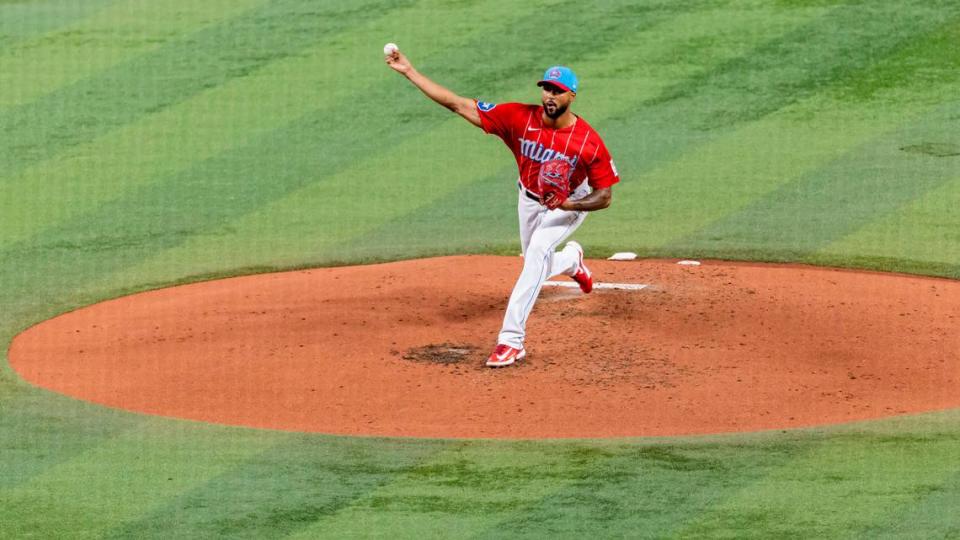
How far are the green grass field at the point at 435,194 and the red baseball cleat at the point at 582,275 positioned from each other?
1.75 m

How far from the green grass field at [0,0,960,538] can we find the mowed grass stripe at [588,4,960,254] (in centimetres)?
3

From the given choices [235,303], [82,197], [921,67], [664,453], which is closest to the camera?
[664,453]

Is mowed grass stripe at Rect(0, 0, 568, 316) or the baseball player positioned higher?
the baseball player

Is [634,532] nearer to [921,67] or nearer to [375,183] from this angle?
[375,183]

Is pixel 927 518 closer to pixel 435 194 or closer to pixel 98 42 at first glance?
pixel 435 194

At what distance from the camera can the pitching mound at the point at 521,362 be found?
32.6ft

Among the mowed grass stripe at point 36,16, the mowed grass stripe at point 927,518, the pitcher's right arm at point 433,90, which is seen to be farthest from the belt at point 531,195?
the mowed grass stripe at point 36,16

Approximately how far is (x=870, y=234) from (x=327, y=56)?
5.86 metres

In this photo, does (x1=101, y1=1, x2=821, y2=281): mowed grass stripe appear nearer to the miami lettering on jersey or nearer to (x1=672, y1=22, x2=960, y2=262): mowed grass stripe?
(x1=672, y1=22, x2=960, y2=262): mowed grass stripe

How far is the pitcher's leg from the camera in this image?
35.1ft

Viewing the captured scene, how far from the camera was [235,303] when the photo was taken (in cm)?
1223

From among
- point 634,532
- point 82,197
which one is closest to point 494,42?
point 82,197

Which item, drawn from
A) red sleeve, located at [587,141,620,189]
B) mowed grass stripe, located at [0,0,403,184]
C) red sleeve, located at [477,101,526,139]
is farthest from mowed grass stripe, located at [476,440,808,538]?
mowed grass stripe, located at [0,0,403,184]

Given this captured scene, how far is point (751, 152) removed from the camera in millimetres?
15633
